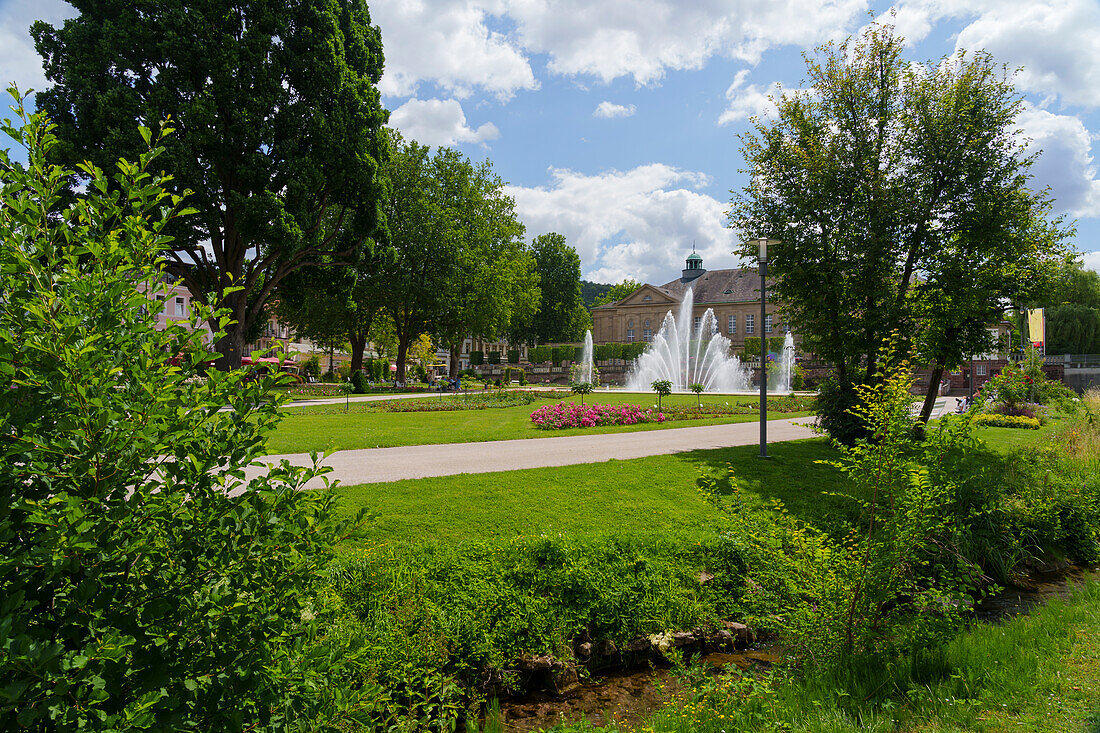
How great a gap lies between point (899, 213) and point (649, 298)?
7054cm

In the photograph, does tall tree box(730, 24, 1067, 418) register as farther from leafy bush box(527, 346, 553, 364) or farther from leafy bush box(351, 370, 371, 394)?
leafy bush box(527, 346, 553, 364)

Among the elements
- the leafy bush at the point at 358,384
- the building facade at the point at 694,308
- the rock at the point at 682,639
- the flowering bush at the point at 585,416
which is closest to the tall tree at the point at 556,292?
the building facade at the point at 694,308

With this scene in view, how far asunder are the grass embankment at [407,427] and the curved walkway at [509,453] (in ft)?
2.04

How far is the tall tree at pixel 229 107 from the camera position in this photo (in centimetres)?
2069

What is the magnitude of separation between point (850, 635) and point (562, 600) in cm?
277

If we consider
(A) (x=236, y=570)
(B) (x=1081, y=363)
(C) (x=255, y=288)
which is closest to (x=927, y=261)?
(A) (x=236, y=570)

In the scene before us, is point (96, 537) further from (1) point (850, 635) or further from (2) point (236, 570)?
(1) point (850, 635)

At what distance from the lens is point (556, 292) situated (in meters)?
81.5

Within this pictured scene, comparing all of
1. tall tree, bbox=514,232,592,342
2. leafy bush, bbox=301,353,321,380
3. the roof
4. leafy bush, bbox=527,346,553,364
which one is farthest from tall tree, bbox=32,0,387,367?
the roof

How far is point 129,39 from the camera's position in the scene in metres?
20.9

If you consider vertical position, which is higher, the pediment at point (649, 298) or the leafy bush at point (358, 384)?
the pediment at point (649, 298)

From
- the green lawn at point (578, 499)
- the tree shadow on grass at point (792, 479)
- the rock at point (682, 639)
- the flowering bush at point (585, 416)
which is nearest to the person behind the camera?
the rock at point (682, 639)

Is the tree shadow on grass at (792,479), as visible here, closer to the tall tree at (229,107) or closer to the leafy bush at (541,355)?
the tall tree at (229,107)

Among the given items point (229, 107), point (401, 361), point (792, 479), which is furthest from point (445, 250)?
point (792, 479)
